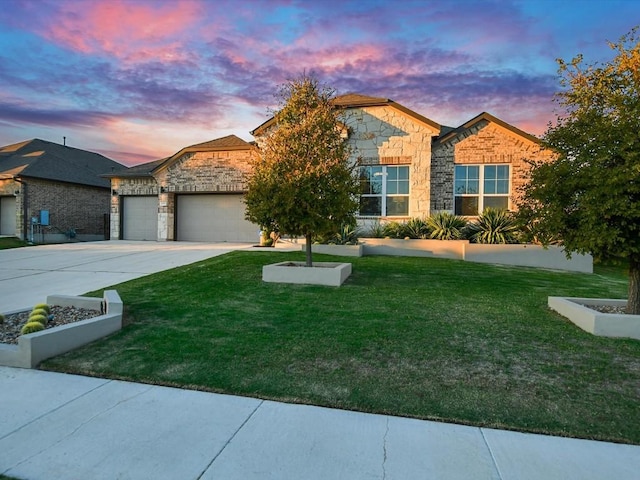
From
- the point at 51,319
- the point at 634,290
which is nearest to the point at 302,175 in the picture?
the point at 51,319

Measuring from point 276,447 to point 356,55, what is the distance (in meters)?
12.3

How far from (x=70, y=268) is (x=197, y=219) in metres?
9.53

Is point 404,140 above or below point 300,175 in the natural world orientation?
above

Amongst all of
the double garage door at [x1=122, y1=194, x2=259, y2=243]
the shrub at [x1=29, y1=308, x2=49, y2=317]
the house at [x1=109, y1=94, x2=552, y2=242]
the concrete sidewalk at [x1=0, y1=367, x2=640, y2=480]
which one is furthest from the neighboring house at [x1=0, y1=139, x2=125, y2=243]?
the concrete sidewalk at [x1=0, y1=367, x2=640, y2=480]

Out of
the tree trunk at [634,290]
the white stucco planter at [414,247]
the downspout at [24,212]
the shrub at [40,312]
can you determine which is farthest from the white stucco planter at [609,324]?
the downspout at [24,212]

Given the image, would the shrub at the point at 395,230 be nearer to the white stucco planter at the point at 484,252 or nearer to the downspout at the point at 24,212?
the white stucco planter at the point at 484,252

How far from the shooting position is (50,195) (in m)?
22.6

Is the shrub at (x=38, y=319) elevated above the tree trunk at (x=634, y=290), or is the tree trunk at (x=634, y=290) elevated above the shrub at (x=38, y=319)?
the tree trunk at (x=634, y=290)

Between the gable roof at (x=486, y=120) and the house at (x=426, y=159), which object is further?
the house at (x=426, y=159)

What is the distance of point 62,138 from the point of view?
29.3 meters

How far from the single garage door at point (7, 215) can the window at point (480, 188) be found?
24.5 metres

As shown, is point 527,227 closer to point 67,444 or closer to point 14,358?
point 67,444

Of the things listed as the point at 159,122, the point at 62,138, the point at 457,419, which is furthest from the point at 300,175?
the point at 62,138

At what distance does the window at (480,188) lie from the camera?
52.4 feet
